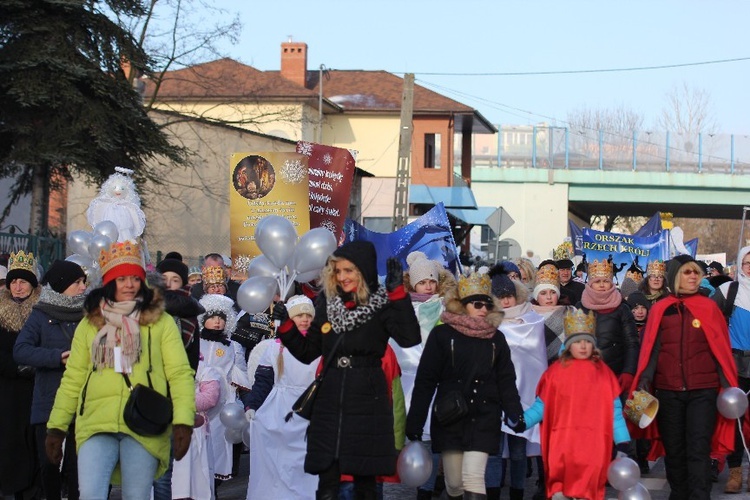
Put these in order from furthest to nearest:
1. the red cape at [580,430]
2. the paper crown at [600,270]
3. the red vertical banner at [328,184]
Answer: the red vertical banner at [328,184], the paper crown at [600,270], the red cape at [580,430]

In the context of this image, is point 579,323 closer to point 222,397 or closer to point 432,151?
point 222,397

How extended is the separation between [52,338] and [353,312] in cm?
248

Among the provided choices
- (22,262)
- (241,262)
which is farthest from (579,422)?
(241,262)

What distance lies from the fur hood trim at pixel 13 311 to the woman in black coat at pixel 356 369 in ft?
10.0

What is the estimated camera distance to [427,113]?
187ft

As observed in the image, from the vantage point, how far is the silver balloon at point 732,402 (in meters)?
9.19

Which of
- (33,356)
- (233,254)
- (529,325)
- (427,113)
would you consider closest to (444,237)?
(233,254)

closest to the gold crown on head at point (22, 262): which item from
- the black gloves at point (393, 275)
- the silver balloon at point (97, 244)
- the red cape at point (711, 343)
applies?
the silver balloon at point (97, 244)

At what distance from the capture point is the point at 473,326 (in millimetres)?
8039

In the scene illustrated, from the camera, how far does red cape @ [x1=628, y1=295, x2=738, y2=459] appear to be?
934 cm

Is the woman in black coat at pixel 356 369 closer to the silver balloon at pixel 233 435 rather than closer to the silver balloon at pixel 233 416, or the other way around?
the silver balloon at pixel 233 416

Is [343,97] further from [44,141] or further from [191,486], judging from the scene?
[191,486]

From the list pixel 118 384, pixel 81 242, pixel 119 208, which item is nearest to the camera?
pixel 118 384

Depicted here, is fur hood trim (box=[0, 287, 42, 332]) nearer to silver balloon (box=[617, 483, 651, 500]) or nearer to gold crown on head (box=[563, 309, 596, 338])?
gold crown on head (box=[563, 309, 596, 338])
